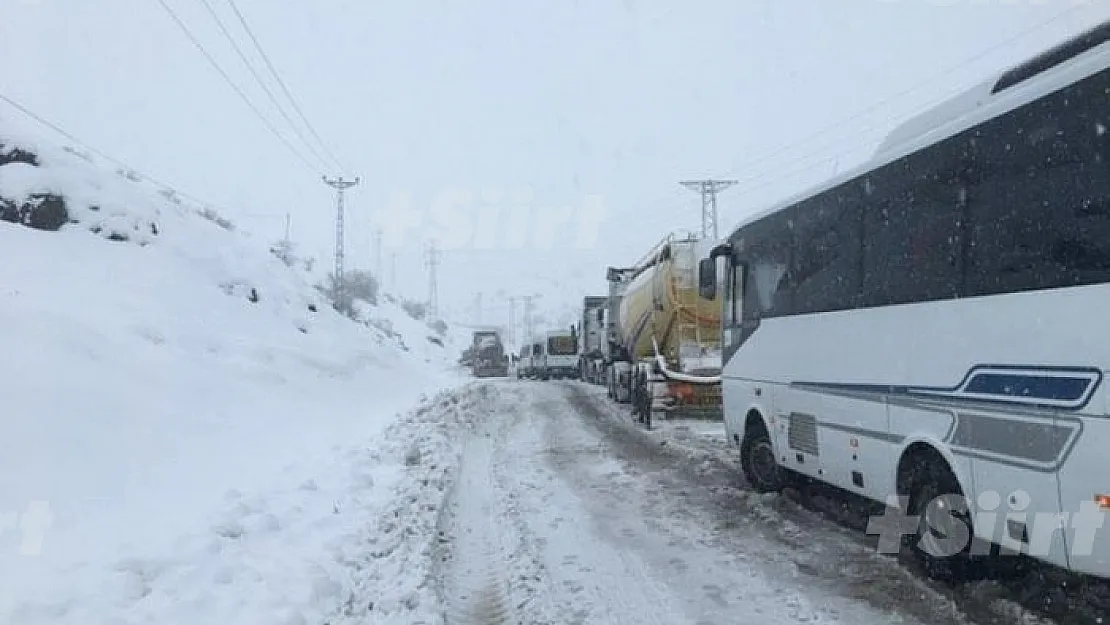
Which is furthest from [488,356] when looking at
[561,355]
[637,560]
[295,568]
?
[295,568]

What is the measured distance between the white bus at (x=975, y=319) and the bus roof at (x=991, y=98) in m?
0.02

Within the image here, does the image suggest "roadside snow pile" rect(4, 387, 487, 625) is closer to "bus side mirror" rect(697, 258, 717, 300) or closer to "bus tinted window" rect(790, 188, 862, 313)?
"bus tinted window" rect(790, 188, 862, 313)

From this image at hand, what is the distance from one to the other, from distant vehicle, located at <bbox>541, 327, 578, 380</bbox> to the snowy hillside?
2700 centimetres

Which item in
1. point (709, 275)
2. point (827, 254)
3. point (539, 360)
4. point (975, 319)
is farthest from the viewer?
point (539, 360)

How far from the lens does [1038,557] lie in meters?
4.89

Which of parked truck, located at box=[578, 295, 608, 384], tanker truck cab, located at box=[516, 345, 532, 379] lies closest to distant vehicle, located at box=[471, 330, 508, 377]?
tanker truck cab, located at box=[516, 345, 532, 379]

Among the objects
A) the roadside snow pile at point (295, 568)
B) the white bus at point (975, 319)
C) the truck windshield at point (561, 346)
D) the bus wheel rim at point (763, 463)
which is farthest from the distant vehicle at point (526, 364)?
the white bus at point (975, 319)

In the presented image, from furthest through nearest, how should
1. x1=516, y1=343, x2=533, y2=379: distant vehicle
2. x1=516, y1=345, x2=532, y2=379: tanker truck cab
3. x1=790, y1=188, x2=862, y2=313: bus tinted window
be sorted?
x1=516, y1=345, x2=532, y2=379: tanker truck cab
x1=516, y1=343, x2=533, y2=379: distant vehicle
x1=790, y1=188, x2=862, y2=313: bus tinted window

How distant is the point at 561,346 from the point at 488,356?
8.53 metres

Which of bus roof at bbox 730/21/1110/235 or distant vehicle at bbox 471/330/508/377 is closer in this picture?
bus roof at bbox 730/21/1110/235

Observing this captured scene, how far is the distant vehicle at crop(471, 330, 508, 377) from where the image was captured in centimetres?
6012

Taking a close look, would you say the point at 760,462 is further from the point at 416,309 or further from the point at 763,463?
the point at 416,309

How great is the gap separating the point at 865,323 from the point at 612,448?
797 centimetres

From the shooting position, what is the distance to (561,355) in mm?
53750
